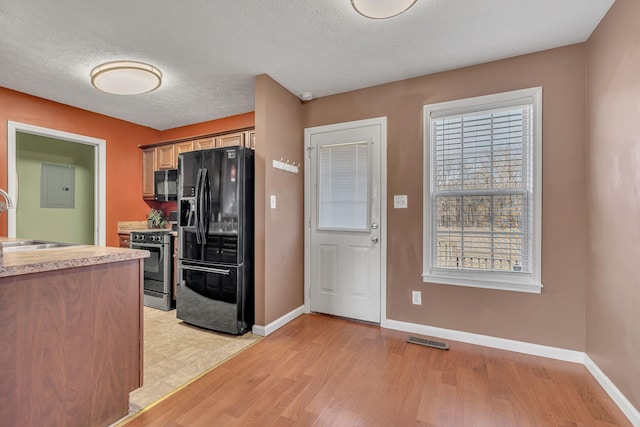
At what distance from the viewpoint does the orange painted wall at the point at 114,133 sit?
3238mm

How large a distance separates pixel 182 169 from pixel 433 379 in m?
2.92

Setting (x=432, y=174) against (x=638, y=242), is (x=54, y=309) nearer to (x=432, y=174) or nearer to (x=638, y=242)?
(x=432, y=174)

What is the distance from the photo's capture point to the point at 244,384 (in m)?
2.02

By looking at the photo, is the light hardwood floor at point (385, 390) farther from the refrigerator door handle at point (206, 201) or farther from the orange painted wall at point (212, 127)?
the orange painted wall at point (212, 127)

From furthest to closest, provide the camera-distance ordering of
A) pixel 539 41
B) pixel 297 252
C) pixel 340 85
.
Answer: pixel 297 252, pixel 340 85, pixel 539 41

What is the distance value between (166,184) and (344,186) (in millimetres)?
2725

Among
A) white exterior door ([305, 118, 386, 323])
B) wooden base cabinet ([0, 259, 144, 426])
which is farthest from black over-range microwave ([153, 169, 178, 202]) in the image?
wooden base cabinet ([0, 259, 144, 426])

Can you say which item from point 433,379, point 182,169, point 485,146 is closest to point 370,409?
point 433,379

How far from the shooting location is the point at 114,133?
4176 mm

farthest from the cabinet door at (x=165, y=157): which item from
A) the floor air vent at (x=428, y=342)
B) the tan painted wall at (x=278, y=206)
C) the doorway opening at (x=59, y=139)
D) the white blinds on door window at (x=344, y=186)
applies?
the floor air vent at (x=428, y=342)

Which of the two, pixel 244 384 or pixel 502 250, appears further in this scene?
pixel 502 250

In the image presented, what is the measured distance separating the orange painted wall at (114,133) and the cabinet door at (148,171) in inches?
2.3

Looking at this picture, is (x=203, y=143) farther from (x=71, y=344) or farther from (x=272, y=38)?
(x=71, y=344)

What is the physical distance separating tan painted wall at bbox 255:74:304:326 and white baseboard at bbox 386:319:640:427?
1119 millimetres
